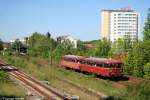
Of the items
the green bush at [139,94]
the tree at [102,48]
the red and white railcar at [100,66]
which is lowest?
the green bush at [139,94]

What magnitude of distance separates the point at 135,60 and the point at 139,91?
2447 cm

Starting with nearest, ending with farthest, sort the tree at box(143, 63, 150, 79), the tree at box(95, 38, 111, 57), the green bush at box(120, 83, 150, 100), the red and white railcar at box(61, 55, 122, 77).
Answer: the green bush at box(120, 83, 150, 100) < the red and white railcar at box(61, 55, 122, 77) < the tree at box(143, 63, 150, 79) < the tree at box(95, 38, 111, 57)

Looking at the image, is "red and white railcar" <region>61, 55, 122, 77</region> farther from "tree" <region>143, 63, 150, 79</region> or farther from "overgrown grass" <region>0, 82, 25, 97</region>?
"overgrown grass" <region>0, 82, 25, 97</region>

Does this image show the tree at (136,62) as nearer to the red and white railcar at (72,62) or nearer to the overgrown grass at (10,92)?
the red and white railcar at (72,62)

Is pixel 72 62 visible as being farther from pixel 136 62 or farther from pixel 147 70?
pixel 147 70

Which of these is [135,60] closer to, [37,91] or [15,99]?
[37,91]

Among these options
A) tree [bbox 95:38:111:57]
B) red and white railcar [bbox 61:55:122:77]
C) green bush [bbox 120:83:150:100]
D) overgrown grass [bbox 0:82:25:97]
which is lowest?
overgrown grass [bbox 0:82:25:97]

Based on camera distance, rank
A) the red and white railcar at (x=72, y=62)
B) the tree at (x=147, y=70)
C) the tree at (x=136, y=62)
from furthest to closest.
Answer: the red and white railcar at (x=72, y=62) → the tree at (x=136, y=62) → the tree at (x=147, y=70)

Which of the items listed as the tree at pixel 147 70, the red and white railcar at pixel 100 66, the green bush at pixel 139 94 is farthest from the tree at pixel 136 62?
the green bush at pixel 139 94

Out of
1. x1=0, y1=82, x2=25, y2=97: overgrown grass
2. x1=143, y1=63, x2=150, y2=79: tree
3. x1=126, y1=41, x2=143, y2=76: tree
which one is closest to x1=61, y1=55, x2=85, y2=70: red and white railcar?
x1=126, y1=41, x2=143, y2=76: tree

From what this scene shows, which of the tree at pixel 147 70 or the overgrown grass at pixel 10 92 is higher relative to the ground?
the tree at pixel 147 70

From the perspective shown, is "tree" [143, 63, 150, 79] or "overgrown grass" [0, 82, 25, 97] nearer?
"overgrown grass" [0, 82, 25, 97]

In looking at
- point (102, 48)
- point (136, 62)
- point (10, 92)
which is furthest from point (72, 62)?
point (102, 48)

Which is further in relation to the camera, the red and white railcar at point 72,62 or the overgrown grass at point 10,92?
the red and white railcar at point 72,62
